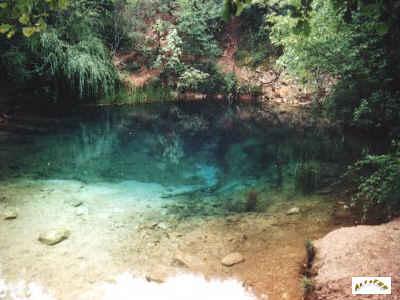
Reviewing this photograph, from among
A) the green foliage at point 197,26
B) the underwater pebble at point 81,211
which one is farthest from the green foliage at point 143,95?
the underwater pebble at point 81,211

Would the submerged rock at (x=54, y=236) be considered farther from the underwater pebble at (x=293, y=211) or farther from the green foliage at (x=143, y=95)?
the green foliage at (x=143, y=95)

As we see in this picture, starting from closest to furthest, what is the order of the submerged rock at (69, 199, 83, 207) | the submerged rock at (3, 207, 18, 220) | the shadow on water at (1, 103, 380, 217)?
the submerged rock at (3, 207, 18, 220) < the submerged rock at (69, 199, 83, 207) < the shadow on water at (1, 103, 380, 217)

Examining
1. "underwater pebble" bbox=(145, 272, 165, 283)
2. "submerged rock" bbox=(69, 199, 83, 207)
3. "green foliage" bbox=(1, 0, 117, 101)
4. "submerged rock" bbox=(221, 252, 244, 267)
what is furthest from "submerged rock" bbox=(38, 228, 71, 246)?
"green foliage" bbox=(1, 0, 117, 101)

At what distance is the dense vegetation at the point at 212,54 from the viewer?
16.6ft

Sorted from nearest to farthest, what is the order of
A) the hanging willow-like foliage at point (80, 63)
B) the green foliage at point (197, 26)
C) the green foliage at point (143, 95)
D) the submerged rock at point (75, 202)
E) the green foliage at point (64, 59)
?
the submerged rock at point (75, 202) → the green foliage at point (64, 59) → the hanging willow-like foliage at point (80, 63) → the green foliage at point (143, 95) → the green foliage at point (197, 26)

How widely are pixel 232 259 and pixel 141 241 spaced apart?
123 cm

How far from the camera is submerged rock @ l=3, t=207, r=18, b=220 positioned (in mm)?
5309

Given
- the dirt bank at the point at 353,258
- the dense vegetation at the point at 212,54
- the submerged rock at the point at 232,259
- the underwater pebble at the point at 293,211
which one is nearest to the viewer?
the dirt bank at the point at 353,258

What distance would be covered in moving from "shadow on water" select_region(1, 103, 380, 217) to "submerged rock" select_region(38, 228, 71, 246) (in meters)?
1.65

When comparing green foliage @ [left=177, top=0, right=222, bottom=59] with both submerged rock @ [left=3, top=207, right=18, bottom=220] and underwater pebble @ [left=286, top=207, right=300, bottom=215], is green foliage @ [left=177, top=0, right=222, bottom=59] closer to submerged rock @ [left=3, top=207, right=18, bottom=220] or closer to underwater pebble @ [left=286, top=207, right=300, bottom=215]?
underwater pebble @ [left=286, top=207, right=300, bottom=215]

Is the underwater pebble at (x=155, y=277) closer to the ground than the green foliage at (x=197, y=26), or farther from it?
closer to the ground

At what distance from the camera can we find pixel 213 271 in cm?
411

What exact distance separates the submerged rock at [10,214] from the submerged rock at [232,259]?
10.3ft

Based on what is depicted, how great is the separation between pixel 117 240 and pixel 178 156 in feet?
14.6
